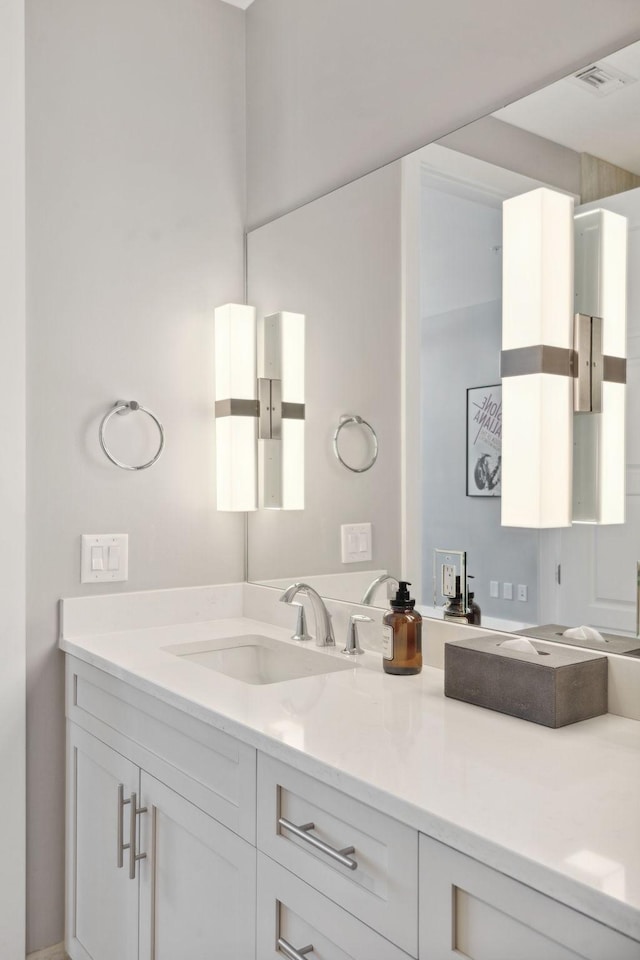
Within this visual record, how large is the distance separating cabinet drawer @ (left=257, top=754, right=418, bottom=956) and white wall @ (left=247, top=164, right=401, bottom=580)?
691 millimetres

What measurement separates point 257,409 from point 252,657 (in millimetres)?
682

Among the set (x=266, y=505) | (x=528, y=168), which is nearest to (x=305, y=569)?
(x=266, y=505)

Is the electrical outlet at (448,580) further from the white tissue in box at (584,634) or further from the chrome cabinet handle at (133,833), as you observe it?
the chrome cabinet handle at (133,833)

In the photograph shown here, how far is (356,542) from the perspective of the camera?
1858 mm

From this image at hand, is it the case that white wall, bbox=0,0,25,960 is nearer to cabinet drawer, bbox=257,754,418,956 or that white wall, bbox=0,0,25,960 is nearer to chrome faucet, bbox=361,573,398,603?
chrome faucet, bbox=361,573,398,603

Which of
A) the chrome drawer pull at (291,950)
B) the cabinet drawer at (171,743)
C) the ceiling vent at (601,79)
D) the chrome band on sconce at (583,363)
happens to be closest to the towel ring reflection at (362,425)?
the chrome band on sconce at (583,363)

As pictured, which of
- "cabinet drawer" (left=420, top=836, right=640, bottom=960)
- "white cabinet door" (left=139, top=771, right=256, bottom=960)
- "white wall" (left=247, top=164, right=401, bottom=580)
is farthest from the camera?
"white wall" (left=247, top=164, right=401, bottom=580)

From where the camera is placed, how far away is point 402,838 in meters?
0.92

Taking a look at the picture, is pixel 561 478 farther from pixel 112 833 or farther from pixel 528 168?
pixel 112 833

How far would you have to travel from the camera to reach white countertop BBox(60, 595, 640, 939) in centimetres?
76

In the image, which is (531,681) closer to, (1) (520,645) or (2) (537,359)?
(1) (520,645)

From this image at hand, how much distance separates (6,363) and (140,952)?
1.34 m

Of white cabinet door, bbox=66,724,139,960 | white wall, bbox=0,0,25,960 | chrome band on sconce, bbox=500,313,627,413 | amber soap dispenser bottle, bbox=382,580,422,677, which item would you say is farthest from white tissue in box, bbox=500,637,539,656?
white wall, bbox=0,0,25,960

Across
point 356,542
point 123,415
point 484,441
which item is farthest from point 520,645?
point 123,415
